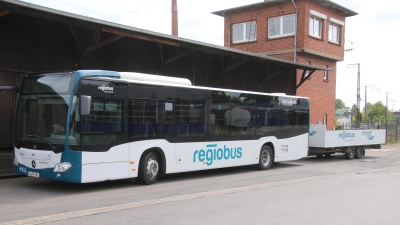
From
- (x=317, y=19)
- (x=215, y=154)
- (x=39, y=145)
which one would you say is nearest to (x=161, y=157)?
(x=215, y=154)

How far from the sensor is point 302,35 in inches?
1182

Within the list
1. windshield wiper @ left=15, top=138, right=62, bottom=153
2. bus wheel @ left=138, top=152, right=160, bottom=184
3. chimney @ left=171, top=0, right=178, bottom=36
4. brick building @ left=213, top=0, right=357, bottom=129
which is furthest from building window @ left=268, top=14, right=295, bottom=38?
windshield wiper @ left=15, top=138, right=62, bottom=153

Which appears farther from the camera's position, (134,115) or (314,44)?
(314,44)

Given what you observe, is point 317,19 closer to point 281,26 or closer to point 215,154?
point 281,26

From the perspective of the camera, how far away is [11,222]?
23.4 ft

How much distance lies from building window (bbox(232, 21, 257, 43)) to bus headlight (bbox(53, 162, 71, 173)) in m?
25.2

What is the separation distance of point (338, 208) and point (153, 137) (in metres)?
5.25

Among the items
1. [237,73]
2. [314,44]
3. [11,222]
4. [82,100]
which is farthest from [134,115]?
[314,44]

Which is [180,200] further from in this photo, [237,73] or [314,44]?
[314,44]

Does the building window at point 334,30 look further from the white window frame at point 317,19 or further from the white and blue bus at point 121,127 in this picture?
the white and blue bus at point 121,127

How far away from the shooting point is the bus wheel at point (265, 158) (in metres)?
16.3

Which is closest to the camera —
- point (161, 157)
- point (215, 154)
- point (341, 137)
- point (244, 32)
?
point (161, 157)

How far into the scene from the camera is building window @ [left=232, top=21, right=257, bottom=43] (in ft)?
109

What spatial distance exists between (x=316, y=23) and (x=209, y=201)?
25159 mm
